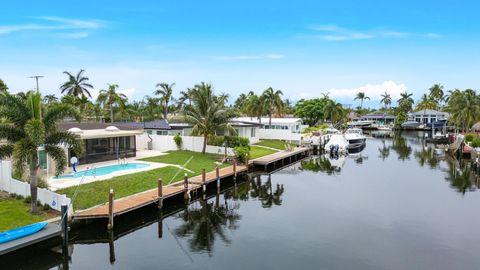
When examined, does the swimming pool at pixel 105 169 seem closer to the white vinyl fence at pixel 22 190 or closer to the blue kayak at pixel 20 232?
the white vinyl fence at pixel 22 190

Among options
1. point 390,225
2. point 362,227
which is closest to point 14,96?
point 362,227

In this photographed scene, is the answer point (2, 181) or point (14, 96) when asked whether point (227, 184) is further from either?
point (14, 96)

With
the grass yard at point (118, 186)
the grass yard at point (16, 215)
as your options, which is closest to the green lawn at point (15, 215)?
the grass yard at point (16, 215)

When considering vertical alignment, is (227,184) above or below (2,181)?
below

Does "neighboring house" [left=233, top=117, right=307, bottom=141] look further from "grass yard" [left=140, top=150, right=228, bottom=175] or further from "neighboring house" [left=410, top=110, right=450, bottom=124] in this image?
"neighboring house" [left=410, top=110, right=450, bottom=124]

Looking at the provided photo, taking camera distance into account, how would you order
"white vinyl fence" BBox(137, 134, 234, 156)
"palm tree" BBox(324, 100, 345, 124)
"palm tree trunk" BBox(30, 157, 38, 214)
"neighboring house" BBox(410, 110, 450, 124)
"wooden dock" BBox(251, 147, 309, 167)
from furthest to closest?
"neighboring house" BBox(410, 110, 450, 124)
"palm tree" BBox(324, 100, 345, 124)
"white vinyl fence" BBox(137, 134, 234, 156)
"wooden dock" BBox(251, 147, 309, 167)
"palm tree trunk" BBox(30, 157, 38, 214)

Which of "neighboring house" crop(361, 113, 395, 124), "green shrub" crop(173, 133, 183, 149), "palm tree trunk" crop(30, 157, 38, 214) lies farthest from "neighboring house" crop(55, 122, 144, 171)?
"neighboring house" crop(361, 113, 395, 124)
